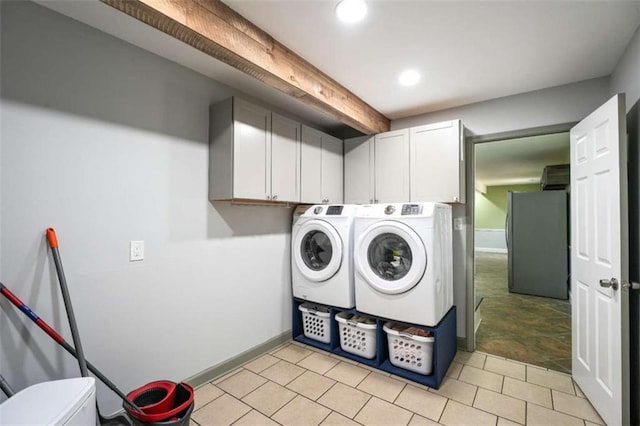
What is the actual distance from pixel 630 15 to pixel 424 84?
1.22 meters

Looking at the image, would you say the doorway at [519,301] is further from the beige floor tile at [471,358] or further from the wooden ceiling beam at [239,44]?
the wooden ceiling beam at [239,44]

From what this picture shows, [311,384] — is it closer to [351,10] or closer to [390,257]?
[390,257]

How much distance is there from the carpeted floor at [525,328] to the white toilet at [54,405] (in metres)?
3.20

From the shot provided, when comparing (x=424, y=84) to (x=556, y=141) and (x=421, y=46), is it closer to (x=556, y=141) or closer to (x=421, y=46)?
(x=421, y=46)

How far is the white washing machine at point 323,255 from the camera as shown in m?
2.69

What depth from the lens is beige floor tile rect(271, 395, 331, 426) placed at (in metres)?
1.88

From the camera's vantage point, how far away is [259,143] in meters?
2.46

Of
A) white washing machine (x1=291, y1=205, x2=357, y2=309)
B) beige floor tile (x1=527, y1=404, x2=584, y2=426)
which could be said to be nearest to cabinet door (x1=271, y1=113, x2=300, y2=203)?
white washing machine (x1=291, y1=205, x2=357, y2=309)

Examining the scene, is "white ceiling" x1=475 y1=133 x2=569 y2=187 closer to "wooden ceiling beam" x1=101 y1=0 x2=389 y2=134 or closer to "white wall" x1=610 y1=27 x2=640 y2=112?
"white wall" x1=610 y1=27 x2=640 y2=112

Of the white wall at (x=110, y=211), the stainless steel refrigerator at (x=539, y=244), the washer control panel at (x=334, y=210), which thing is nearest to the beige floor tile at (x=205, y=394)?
the white wall at (x=110, y=211)

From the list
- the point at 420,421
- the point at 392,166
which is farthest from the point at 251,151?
the point at 420,421

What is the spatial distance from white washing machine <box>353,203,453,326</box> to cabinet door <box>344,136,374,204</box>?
612mm

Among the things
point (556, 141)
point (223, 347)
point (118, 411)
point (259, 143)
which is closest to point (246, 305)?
point (223, 347)

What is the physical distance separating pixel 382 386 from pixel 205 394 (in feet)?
4.48
